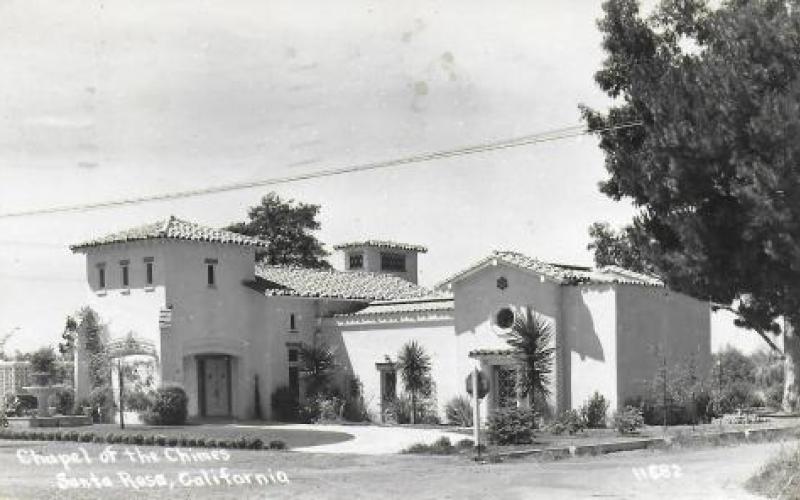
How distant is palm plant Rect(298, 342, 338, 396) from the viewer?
42.4 meters

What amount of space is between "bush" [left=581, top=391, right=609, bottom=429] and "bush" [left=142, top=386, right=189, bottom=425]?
14.2m

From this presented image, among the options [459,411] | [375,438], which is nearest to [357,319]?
[459,411]

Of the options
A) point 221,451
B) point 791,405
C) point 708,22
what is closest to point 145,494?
point 221,451

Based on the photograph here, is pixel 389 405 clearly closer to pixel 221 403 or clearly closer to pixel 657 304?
pixel 221 403

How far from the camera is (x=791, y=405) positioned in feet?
91.7

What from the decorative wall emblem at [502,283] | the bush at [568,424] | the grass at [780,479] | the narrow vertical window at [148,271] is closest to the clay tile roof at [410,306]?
the decorative wall emblem at [502,283]

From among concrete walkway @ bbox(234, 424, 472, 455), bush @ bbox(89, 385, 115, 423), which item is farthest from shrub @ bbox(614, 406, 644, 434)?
bush @ bbox(89, 385, 115, 423)

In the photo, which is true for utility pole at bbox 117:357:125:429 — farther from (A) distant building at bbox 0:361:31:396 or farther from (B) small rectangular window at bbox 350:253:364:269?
(B) small rectangular window at bbox 350:253:364:269

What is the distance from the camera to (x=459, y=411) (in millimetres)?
37094

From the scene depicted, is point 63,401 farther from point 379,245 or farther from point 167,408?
point 379,245

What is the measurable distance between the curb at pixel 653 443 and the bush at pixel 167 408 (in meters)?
17.1

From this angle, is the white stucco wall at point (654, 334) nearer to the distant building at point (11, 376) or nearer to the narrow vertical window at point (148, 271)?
the narrow vertical window at point (148, 271)

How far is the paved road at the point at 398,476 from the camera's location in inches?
717

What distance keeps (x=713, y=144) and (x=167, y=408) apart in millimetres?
24647
